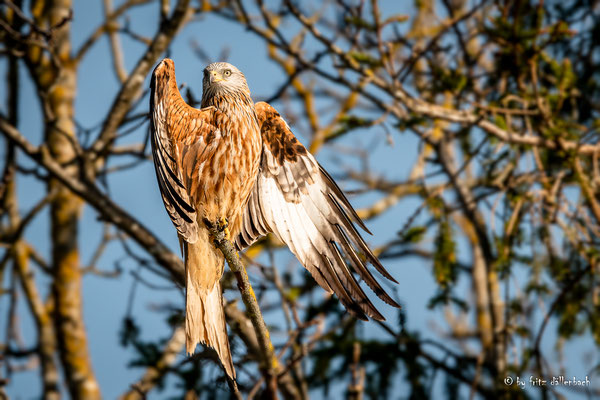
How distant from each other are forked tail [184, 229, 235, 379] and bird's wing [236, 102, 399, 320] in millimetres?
348

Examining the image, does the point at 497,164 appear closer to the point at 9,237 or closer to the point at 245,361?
the point at 245,361

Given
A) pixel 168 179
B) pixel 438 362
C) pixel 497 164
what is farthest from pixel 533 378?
pixel 168 179

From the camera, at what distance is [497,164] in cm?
530

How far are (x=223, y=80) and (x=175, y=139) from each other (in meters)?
0.67

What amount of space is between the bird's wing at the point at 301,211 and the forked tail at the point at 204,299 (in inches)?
13.7

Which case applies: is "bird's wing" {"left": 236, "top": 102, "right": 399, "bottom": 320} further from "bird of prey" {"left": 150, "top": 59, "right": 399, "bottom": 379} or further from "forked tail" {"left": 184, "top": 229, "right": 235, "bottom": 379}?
"forked tail" {"left": 184, "top": 229, "right": 235, "bottom": 379}

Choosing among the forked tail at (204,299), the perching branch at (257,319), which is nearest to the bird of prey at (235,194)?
the forked tail at (204,299)

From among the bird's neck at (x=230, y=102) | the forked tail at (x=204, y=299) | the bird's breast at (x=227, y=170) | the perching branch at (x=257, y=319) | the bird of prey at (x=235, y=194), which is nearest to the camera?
the perching branch at (x=257, y=319)

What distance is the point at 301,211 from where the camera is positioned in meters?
3.87

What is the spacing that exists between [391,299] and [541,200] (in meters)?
1.88

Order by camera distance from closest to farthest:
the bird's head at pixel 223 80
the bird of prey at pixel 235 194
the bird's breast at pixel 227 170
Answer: the bird of prey at pixel 235 194
the bird's breast at pixel 227 170
the bird's head at pixel 223 80

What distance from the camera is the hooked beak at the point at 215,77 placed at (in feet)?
12.6

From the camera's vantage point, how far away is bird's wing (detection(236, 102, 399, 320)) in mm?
3623

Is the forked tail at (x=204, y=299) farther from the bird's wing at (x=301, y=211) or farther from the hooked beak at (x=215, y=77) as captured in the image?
the hooked beak at (x=215, y=77)
